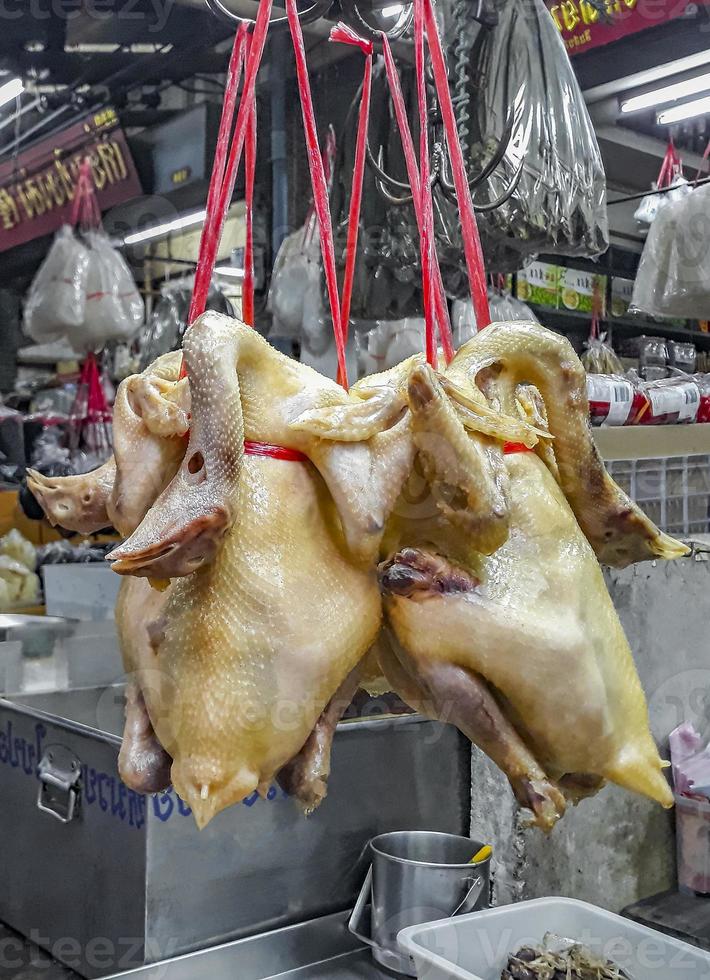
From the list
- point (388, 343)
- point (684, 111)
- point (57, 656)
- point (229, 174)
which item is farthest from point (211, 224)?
point (684, 111)

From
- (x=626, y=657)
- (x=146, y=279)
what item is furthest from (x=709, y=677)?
(x=146, y=279)

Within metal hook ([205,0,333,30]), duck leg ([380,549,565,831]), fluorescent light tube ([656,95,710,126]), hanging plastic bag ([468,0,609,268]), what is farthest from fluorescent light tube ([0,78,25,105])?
duck leg ([380,549,565,831])

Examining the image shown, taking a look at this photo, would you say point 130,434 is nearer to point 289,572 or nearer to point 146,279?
point 289,572

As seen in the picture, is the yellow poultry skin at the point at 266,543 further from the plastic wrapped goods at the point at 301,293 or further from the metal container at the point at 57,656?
the plastic wrapped goods at the point at 301,293

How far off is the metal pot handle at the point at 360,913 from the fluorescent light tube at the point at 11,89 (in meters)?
2.99

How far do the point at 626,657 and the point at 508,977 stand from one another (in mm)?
1114

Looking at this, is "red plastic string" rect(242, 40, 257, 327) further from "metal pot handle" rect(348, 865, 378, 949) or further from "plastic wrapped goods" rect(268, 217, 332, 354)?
"plastic wrapped goods" rect(268, 217, 332, 354)

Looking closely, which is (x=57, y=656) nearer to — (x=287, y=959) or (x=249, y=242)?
(x=287, y=959)

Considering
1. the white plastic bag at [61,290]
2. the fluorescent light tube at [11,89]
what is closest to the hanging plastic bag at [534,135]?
the white plastic bag at [61,290]

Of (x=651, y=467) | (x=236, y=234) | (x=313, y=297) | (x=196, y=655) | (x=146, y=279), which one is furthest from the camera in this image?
(x=146, y=279)

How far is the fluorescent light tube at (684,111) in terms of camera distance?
316 cm

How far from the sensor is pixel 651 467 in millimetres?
2152

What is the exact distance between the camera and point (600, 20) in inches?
97.3

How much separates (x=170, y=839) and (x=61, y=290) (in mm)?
2170
